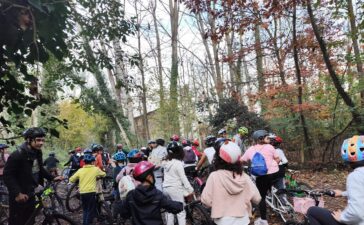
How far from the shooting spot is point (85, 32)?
688 cm

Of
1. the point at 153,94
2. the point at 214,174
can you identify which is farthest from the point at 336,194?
the point at 153,94

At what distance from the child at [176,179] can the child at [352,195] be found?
2.94 m

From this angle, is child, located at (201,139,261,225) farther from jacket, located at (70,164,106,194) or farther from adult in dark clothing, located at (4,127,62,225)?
jacket, located at (70,164,106,194)

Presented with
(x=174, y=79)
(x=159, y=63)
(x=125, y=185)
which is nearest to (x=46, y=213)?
(x=125, y=185)

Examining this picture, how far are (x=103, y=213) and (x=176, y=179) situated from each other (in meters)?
2.38

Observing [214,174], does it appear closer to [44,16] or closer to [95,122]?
[44,16]

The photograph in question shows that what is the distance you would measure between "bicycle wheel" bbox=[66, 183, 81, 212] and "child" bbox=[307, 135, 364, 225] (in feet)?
23.2

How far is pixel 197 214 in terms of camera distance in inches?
276

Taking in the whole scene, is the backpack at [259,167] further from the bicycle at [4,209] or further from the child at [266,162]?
the bicycle at [4,209]

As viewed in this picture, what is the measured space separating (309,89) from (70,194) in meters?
11.5

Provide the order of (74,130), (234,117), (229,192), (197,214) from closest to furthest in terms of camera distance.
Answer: (229,192) < (197,214) < (234,117) < (74,130)

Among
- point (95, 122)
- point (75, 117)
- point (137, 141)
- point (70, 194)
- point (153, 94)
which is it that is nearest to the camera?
point (70, 194)

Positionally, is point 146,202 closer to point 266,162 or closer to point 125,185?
point 125,185

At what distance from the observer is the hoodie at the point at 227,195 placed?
→ 4.35 meters
